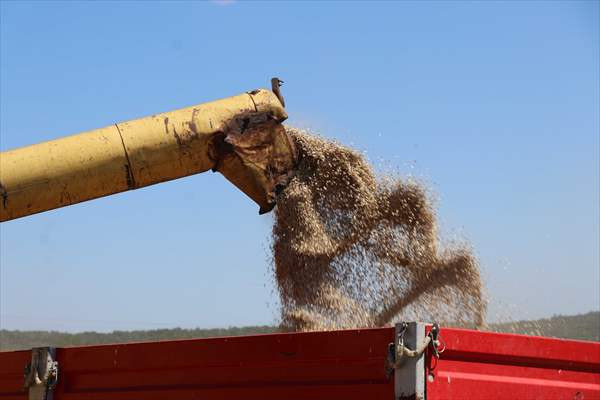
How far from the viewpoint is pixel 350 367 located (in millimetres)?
3330

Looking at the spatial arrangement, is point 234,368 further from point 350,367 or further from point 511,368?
point 511,368

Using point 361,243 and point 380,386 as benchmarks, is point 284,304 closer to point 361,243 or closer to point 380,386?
point 361,243

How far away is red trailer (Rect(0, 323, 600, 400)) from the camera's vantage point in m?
3.21

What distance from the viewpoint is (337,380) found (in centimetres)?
336

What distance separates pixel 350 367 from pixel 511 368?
64cm

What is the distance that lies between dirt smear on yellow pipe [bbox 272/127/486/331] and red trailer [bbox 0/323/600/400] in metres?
1.22

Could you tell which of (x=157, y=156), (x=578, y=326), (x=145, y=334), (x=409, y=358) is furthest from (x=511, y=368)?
(x=145, y=334)

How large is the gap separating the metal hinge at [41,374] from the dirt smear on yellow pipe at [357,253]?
4.30ft

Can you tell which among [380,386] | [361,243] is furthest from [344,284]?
[380,386]

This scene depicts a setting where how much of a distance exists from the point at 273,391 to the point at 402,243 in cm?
210

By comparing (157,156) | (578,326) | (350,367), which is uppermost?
(578,326)

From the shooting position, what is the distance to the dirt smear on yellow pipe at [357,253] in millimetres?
5148

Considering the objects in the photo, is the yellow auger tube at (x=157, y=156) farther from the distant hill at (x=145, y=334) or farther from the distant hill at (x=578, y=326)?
the distant hill at (x=145, y=334)

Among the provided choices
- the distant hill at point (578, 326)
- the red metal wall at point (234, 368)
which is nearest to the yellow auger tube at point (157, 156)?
the red metal wall at point (234, 368)
